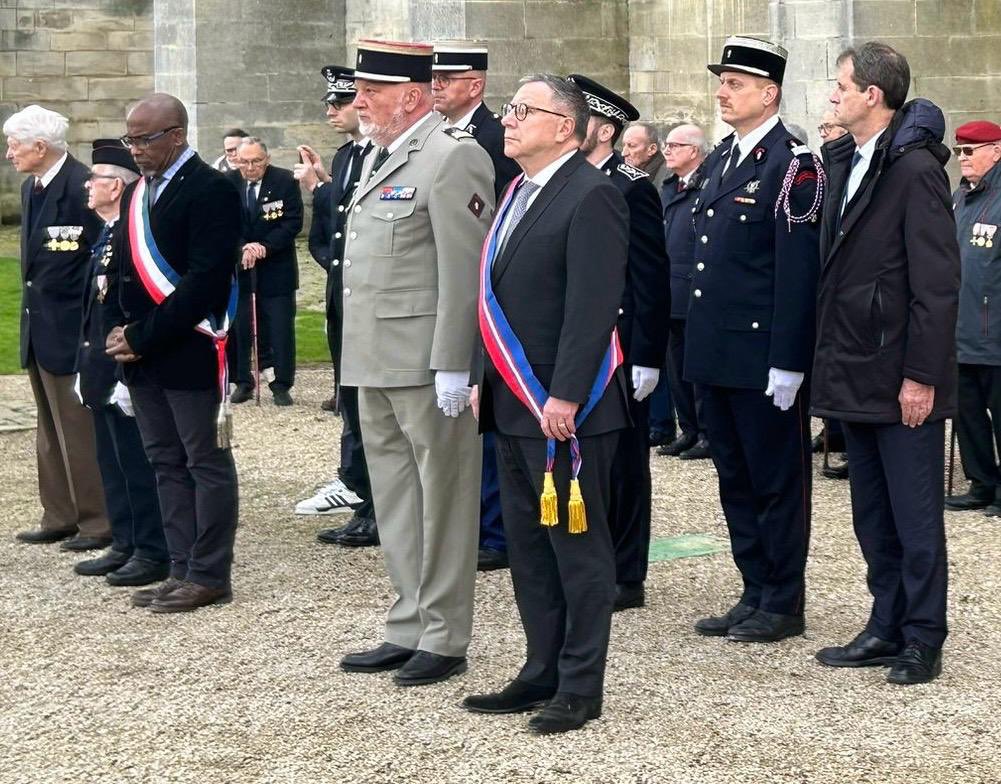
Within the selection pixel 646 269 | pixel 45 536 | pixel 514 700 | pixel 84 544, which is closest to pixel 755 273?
pixel 646 269

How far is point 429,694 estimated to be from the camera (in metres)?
5.50

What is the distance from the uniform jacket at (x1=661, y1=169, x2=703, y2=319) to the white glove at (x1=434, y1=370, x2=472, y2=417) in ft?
13.7

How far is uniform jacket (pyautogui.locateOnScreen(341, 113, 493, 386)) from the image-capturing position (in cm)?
→ 557

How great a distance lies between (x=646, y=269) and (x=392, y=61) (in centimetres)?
132

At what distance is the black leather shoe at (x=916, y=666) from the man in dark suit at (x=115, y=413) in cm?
293

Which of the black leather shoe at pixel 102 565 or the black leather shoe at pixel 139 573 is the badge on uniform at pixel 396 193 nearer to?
the black leather shoe at pixel 139 573

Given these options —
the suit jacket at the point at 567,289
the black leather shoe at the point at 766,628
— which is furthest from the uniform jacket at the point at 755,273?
the suit jacket at the point at 567,289

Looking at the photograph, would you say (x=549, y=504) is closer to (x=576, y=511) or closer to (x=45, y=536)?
(x=576, y=511)

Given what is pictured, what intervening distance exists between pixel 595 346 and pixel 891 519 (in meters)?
1.31

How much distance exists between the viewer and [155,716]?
531cm

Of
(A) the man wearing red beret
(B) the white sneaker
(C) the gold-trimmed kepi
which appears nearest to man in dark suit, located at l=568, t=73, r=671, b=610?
(C) the gold-trimmed kepi

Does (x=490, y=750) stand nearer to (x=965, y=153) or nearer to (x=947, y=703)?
(x=947, y=703)

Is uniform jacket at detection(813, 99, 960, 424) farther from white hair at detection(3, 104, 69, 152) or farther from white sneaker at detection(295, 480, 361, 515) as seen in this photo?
white hair at detection(3, 104, 69, 152)

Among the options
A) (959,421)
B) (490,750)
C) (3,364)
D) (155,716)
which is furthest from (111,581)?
(3,364)
